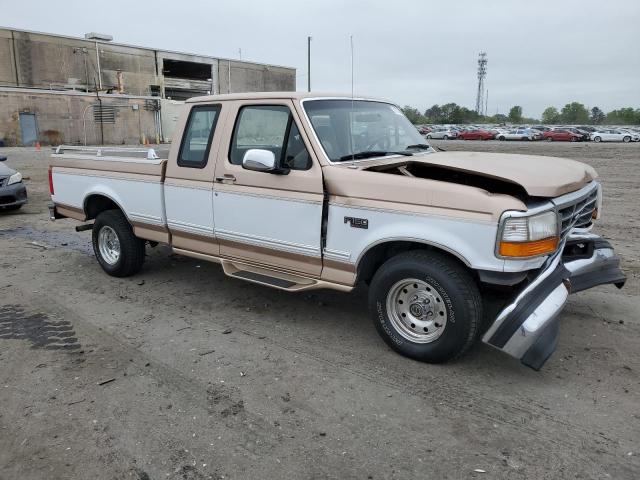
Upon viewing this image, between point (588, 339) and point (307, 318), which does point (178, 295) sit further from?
point (588, 339)

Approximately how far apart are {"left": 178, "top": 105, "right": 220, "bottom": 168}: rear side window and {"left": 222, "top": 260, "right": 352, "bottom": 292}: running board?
1.06 meters

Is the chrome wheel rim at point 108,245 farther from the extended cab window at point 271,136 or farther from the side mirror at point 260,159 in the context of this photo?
the side mirror at point 260,159

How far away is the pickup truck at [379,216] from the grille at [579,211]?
3 centimetres

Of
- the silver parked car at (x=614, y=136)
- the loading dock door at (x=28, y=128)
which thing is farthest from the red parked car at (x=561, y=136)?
the loading dock door at (x=28, y=128)

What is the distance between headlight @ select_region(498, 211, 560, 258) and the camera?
345cm

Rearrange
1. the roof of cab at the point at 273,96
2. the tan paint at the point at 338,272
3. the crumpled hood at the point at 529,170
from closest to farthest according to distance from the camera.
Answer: the crumpled hood at the point at 529,170 < the tan paint at the point at 338,272 < the roof of cab at the point at 273,96

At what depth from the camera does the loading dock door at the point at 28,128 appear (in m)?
36.6

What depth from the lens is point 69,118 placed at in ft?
127

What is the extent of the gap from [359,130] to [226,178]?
4.32 feet

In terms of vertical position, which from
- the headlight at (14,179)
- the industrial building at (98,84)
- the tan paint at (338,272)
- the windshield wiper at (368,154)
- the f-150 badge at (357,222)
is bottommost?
the tan paint at (338,272)

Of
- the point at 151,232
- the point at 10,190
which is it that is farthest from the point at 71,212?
the point at 10,190

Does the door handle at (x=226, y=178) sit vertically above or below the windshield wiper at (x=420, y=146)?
below

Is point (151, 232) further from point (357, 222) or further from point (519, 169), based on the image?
point (519, 169)

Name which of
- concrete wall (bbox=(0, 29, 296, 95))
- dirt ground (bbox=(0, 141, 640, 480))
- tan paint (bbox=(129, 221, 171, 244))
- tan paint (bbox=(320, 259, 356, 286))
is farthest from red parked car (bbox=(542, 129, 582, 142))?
tan paint (bbox=(320, 259, 356, 286))
